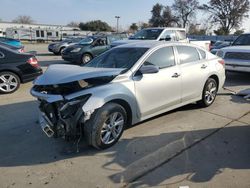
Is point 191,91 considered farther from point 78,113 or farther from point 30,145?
point 30,145

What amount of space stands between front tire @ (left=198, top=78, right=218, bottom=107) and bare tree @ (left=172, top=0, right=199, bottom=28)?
6581 centimetres

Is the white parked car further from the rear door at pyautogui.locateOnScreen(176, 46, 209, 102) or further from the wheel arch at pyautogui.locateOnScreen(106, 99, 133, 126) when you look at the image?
the wheel arch at pyautogui.locateOnScreen(106, 99, 133, 126)

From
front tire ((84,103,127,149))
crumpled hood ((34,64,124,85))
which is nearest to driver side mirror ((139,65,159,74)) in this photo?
crumpled hood ((34,64,124,85))

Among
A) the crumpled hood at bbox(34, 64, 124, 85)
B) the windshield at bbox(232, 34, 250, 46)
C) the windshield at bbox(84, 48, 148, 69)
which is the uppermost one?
the windshield at bbox(232, 34, 250, 46)

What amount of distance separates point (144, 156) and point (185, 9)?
70.2m

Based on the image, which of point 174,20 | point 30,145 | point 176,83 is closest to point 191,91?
point 176,83

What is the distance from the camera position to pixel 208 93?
6.52 metres

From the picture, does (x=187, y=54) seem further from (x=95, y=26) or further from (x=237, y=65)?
(x=95, y=26)

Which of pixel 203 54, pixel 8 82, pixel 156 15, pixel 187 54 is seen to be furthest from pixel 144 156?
pixel 156 15

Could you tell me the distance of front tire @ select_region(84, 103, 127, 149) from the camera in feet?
13.4

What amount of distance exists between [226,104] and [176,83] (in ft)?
7.20

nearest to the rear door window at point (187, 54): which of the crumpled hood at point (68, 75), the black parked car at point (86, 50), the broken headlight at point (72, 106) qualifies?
the crumpled hood at point (68, 75)

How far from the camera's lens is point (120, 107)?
173 inches

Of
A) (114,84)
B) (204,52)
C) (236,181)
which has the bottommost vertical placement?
(236,181)
